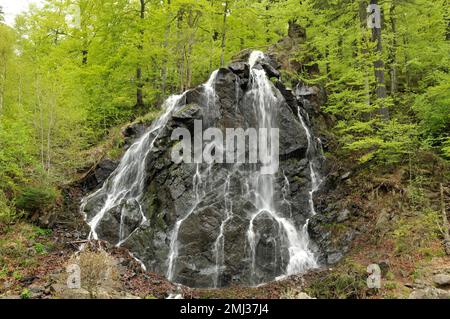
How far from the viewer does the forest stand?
37.3 ft

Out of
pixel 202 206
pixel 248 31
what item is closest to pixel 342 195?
pixel 202 206

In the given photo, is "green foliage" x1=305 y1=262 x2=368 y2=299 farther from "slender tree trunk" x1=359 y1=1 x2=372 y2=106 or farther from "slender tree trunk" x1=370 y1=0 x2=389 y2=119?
"slender tree trunk" x1=359 y1=1 x2=372 y2=106

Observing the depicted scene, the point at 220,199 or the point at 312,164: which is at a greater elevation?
the point at 312,164

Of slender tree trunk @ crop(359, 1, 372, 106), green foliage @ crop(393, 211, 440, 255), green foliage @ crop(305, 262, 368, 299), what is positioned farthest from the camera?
slender tree trunk @ crop(359, 1, 372, 106)

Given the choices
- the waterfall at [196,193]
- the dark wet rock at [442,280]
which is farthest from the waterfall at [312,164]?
the dark wet rock at [442,280]

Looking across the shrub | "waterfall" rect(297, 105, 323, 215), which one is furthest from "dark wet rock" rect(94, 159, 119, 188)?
"waterfall" rect(297, 105, 323, 215)

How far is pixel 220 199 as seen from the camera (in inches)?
454

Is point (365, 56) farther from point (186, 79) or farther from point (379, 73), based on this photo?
point (186, 79)

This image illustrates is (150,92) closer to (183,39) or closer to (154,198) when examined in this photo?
(183,39)

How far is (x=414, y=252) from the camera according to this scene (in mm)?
9141

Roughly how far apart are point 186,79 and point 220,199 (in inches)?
329

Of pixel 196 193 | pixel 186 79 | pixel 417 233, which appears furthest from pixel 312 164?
pixel 186 79

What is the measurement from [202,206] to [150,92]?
8403 mm

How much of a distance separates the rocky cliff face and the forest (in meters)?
1.50
